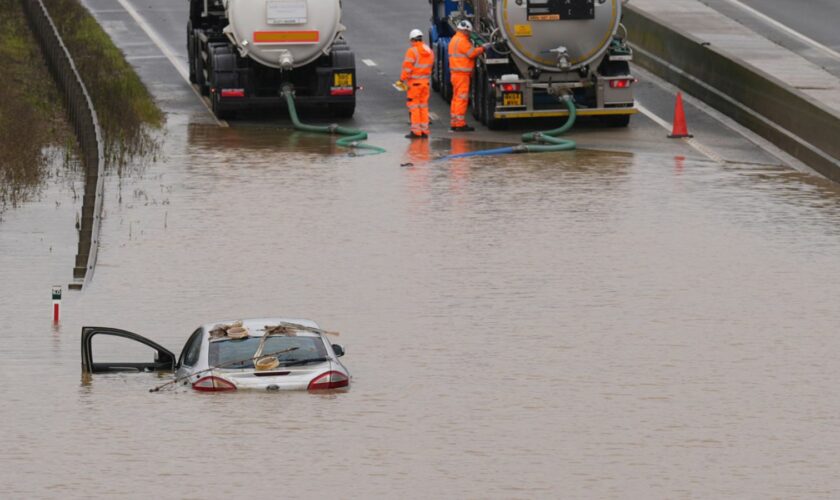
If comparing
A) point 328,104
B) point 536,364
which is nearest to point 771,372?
point 536,364

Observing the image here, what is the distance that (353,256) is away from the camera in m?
25.4

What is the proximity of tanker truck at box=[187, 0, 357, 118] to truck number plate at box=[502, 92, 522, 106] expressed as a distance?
9.35 feet

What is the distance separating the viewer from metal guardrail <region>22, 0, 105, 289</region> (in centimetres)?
2491

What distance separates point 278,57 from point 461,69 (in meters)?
3.21

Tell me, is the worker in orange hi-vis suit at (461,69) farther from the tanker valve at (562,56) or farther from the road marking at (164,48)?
the road marking at (164,48)

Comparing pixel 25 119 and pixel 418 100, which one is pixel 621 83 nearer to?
pixel 418 100

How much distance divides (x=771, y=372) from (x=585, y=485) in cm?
455

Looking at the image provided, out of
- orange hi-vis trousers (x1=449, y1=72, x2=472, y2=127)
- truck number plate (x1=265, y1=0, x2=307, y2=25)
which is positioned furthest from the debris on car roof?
orange hi-vis trousers (x1=449, y1=72, x2=472, y2=127)

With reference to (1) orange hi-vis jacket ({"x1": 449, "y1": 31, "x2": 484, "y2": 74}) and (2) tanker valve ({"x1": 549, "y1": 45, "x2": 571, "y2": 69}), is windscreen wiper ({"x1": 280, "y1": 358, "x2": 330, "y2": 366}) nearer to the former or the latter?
(2) tanker valve ({"x1": 549, "y1": 45, "x2": 571, "y2": 69})

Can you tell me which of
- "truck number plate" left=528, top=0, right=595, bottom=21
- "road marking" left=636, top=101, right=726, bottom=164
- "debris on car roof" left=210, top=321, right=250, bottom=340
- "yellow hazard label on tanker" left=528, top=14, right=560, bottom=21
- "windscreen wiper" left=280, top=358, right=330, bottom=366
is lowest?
"road marking" left=636, top=101, right=726, bottom=164

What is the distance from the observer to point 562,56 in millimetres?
34781

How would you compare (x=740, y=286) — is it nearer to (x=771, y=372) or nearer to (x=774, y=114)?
(x=771, y=372)

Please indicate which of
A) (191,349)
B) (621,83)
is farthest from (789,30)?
(191,349)

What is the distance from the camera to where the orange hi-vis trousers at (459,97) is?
116ft
